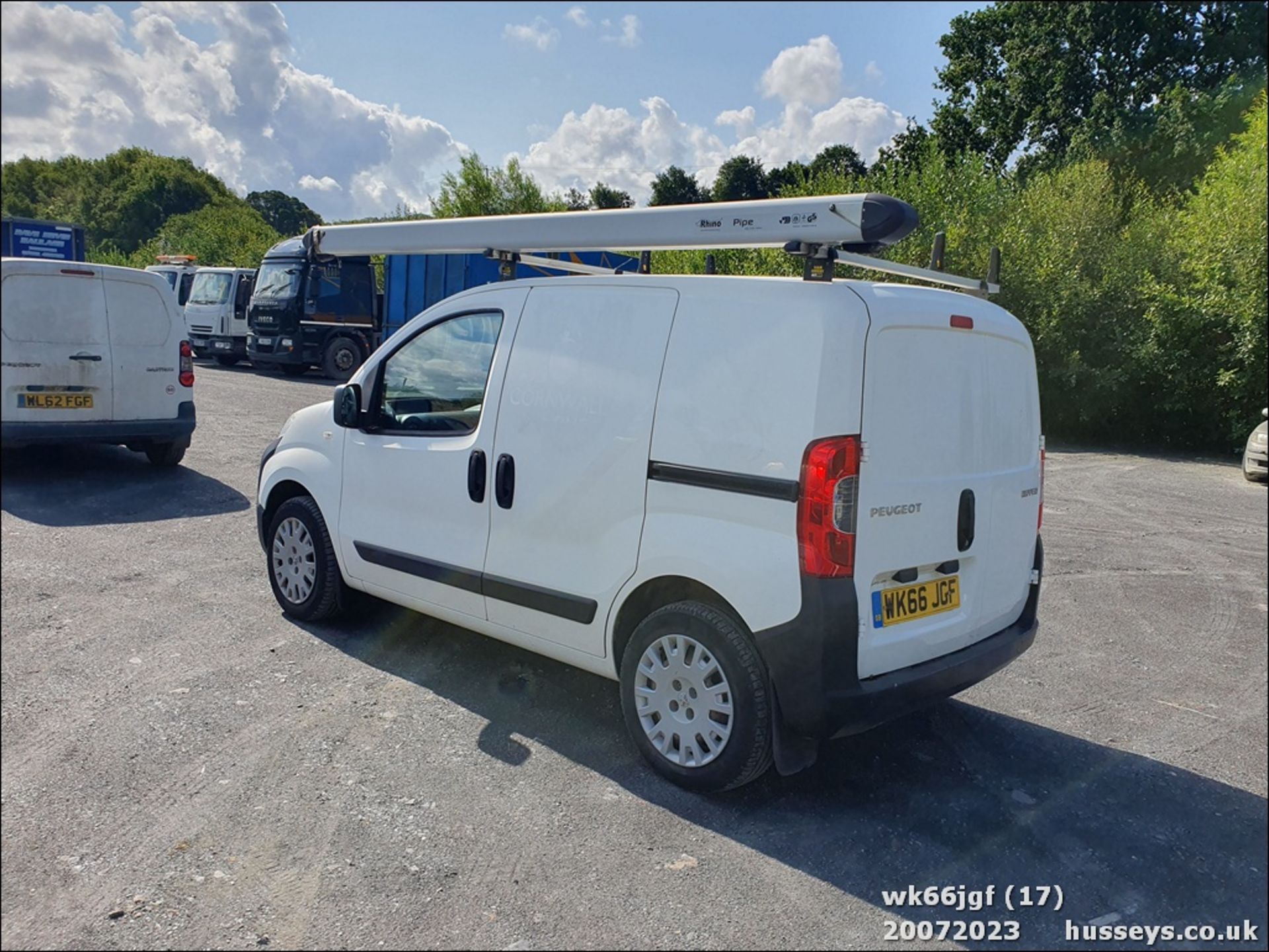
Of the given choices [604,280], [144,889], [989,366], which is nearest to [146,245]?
[144,889]

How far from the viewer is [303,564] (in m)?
5.21

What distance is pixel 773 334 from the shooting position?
3.36m

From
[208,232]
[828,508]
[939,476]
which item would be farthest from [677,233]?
[208,232]

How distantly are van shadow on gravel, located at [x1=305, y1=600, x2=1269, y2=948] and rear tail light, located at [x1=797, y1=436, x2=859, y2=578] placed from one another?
0.99m

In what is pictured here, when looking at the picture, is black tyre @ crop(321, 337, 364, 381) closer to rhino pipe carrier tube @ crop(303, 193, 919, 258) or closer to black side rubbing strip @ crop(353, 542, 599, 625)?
rhino pipe carrier tube @ crop(303, 193, 919, 258)

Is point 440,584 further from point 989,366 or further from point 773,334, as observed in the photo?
point 989,366

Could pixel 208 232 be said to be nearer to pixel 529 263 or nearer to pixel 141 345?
pixel 141 345

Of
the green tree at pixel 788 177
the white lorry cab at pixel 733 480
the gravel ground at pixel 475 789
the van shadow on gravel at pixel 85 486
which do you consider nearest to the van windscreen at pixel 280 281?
the green tree at pixel 788 177

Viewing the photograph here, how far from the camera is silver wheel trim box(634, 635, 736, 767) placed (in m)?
3.49

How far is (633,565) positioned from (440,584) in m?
1.23

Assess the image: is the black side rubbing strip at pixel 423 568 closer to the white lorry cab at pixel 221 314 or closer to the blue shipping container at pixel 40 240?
the blue shipping container at pixel 40 240

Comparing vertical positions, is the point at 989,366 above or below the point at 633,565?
above

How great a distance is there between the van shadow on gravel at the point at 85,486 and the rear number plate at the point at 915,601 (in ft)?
7.73

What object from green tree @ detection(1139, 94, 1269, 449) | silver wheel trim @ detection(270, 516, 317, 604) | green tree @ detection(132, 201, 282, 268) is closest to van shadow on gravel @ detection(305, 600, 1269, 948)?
silver wheel trim @ detection(270, 516, 317, 604)
